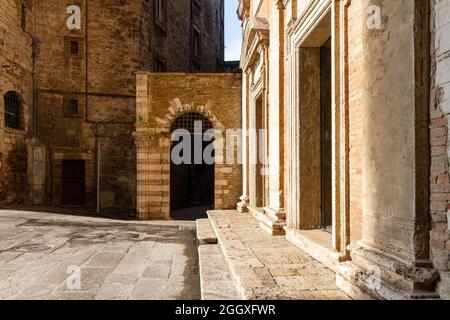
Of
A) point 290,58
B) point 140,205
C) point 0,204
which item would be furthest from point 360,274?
point 0,204

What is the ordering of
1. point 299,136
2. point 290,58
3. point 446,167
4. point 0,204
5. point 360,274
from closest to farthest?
1. point 446,167
2. point 360,274
3. point 299,136
4. point 290,58
5. point 0,204

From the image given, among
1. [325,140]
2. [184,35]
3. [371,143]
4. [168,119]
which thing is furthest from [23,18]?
[371,143]

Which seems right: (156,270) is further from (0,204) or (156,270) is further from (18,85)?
(18,85)

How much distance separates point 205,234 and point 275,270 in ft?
9.95

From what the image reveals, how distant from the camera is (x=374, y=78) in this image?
3.05 meters

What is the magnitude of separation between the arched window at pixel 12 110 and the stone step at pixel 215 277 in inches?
427

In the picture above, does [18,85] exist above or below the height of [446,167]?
above

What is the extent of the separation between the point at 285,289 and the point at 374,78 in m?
2.04

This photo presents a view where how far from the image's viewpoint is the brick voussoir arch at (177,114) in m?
11.8

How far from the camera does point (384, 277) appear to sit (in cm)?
273

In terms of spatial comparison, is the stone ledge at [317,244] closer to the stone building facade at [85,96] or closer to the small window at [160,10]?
the stone building facade at [85,96]

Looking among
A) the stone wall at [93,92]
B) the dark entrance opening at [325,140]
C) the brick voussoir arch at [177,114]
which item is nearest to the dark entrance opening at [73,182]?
the stone wall at [93,92]

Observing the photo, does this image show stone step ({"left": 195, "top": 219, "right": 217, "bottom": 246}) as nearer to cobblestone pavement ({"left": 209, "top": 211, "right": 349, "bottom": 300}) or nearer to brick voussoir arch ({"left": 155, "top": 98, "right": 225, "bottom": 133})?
cobblestone pavement ({"left": 209, "top": 211, "right": 349, "bottom": 300})

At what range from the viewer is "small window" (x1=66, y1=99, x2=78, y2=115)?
15258mm
